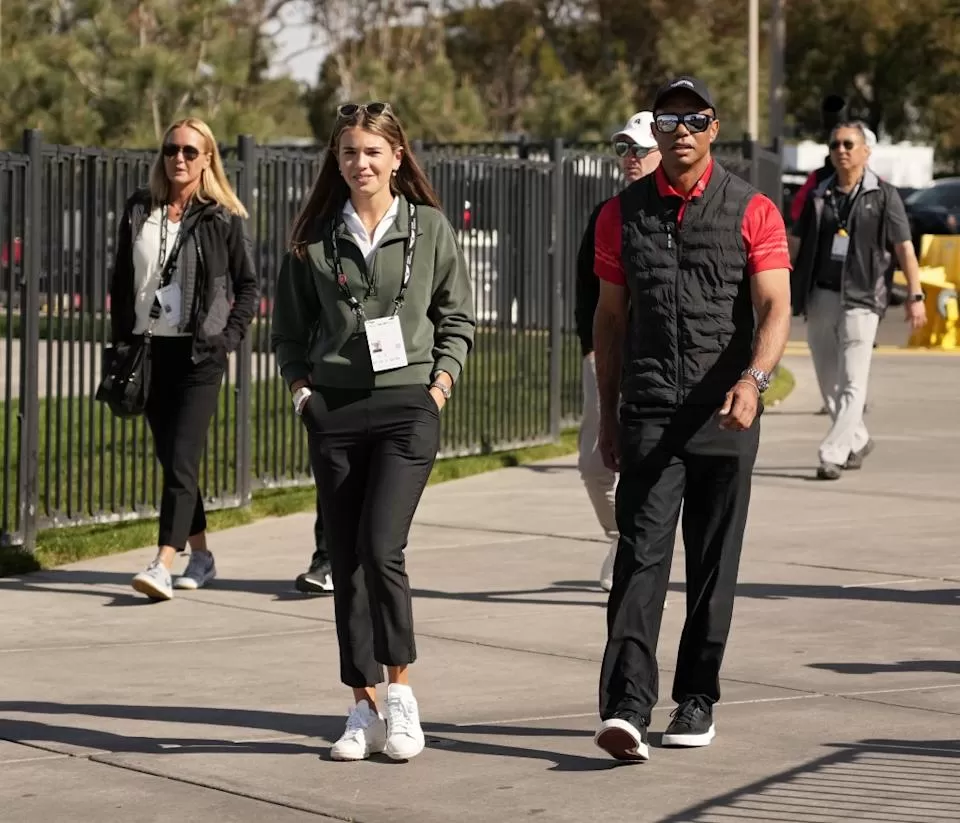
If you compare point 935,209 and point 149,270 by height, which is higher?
point 935,209

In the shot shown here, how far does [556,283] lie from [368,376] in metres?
8.13

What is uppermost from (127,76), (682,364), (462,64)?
(462,64)

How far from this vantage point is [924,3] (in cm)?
6388

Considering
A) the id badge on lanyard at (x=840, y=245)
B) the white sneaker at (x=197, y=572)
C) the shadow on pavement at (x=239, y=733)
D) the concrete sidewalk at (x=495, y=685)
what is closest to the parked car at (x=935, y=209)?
the id badge on lanyard at (x=840, y=245)

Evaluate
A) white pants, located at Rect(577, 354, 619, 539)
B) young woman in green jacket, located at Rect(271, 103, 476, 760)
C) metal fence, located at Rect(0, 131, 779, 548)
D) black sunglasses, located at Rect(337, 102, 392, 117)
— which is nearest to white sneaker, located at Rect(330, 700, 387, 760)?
young woman in green jacket, located at Rect(271, 103, 476, 760)

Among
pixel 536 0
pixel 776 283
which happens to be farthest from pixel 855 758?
pixel 536 0

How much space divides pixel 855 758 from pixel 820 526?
4726 mm

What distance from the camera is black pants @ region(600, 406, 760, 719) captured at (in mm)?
6094

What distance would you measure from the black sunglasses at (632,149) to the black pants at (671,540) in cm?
212

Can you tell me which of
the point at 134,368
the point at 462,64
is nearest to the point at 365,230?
the point at 134,368

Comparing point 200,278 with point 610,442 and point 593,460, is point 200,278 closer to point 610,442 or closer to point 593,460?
point 593,460

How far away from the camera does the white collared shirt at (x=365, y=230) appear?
6.28m

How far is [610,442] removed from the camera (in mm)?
6348

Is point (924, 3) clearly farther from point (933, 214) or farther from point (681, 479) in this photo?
point (681, 479)
